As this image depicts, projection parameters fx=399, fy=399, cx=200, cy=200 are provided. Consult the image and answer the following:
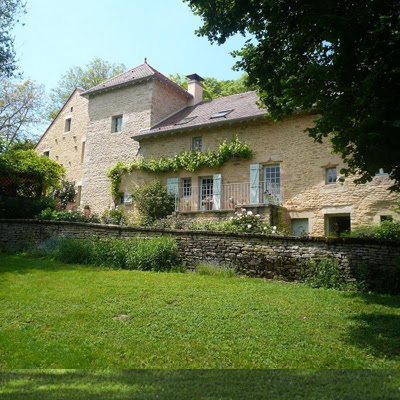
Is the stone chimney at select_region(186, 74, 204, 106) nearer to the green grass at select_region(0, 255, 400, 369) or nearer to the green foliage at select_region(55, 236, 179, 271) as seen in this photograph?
the green foliage at select_region(55, 236, 179, 271)

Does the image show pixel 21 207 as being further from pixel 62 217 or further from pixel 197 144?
pixel 197 144

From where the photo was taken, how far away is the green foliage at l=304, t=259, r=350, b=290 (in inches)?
356

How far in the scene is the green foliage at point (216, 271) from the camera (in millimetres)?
10153

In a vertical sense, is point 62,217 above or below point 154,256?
above

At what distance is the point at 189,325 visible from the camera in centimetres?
614

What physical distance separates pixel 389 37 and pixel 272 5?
7.56ft

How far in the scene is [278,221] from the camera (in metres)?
14.7

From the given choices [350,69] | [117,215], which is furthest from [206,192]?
[350,69]

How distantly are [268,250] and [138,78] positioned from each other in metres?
14.5

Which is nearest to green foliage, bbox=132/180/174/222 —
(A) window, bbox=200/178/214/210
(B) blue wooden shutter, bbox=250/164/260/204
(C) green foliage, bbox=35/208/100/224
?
(A) window, bbox=200/178/214/210

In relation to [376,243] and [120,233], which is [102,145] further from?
[376,243]

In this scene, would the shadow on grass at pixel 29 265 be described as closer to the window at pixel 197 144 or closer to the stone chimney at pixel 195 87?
the window at pixel 197 144

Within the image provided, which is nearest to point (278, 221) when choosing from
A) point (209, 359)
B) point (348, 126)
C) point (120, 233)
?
point (120, 233)

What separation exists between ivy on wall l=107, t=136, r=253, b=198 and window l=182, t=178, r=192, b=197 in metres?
0.61
